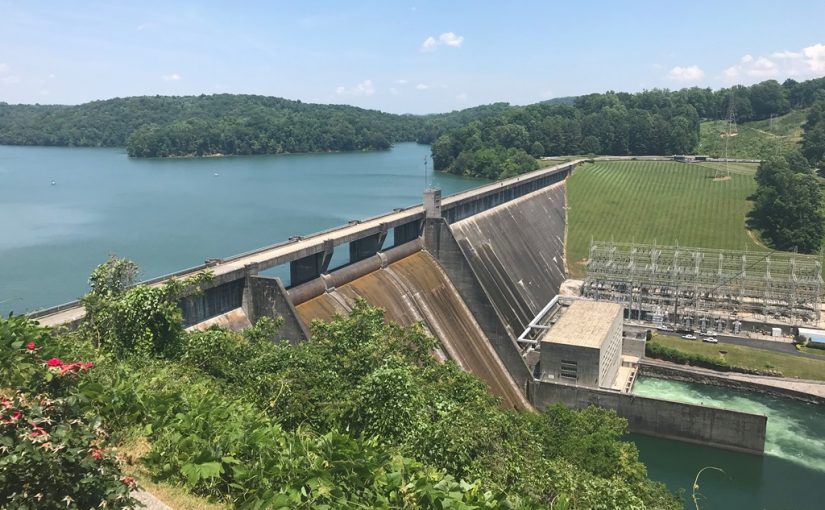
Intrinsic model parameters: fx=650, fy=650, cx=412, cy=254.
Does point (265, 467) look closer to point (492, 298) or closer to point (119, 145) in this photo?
point (492, 298)

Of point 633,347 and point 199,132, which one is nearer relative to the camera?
point 633,347

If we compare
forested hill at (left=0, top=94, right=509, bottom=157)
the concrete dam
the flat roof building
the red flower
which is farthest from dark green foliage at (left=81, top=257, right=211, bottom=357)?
forested hill at (left=0, top=94, right=509, bottom=157)

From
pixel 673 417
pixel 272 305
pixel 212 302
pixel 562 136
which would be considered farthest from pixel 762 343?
pixel 562 136

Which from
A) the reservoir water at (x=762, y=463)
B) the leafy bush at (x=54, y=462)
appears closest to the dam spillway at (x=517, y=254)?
the reservoir water at (x=762, y=463)

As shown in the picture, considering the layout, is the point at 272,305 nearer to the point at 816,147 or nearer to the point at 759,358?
the point at 759,358

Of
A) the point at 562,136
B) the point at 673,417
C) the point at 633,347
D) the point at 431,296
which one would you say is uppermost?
the point at 562,136

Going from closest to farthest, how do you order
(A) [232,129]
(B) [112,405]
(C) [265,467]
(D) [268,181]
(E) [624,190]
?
1. (C) [265,467]
2. (B) [112,405]
3. (E) [624,190]
4. (D) [268,181]
5. (A) [232,129]

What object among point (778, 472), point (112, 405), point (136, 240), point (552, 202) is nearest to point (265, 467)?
point (112, 405)
